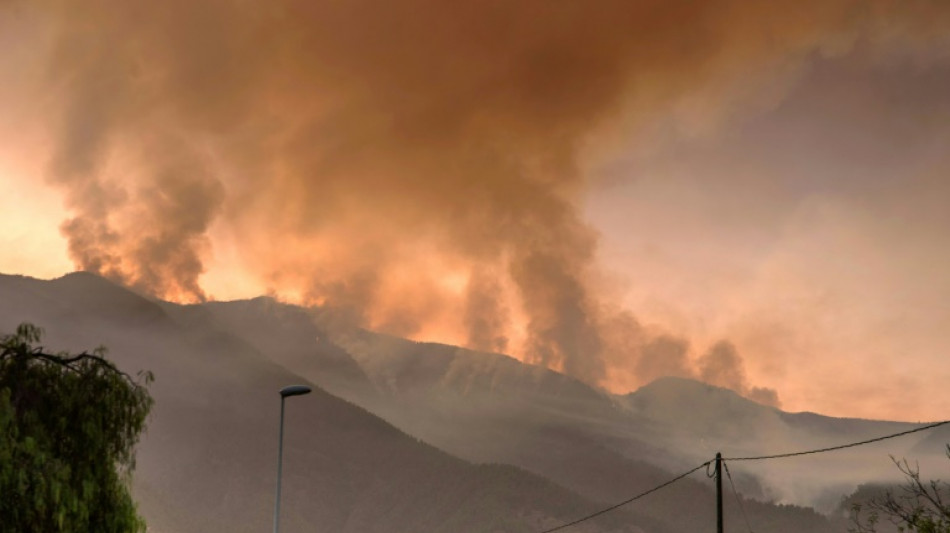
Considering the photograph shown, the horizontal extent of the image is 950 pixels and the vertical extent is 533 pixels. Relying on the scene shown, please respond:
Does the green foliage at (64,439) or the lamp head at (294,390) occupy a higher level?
the lamp head at (294,390)

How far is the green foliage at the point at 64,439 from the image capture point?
79.4ft

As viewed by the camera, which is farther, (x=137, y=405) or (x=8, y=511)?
(x=137, y=405)

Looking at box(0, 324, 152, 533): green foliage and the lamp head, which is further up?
the lamp head

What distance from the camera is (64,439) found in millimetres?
26703

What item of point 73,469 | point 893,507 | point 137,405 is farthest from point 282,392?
point 893,507

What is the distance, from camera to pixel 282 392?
38.9 meters

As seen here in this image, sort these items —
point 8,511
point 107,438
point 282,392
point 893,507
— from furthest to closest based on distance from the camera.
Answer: point 282,392 < point 893,507 < point 107,438 < point 8,511

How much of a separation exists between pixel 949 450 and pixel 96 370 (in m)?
24.5

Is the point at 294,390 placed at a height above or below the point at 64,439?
above

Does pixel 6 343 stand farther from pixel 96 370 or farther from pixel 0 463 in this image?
pixel 0 463

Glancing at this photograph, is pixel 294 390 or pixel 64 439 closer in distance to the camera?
pixel 64 439

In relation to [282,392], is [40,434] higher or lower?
lower

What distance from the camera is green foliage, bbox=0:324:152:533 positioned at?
79.4 feet

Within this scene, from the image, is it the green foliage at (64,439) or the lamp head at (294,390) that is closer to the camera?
the green foliage at (64,439)
